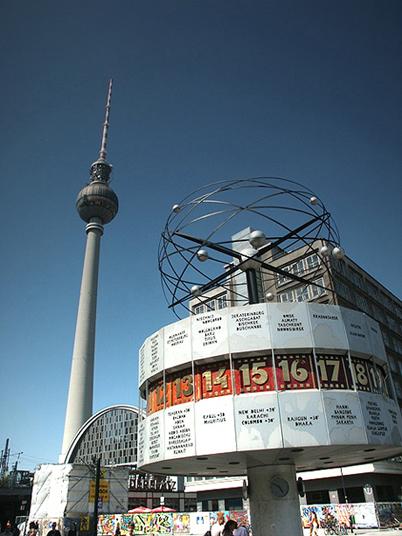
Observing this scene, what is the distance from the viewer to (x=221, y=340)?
1642 cm

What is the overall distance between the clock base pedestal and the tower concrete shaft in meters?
72.3

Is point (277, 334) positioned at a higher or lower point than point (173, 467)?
higher

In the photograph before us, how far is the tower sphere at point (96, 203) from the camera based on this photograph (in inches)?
4358

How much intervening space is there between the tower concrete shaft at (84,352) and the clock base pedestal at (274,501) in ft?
237

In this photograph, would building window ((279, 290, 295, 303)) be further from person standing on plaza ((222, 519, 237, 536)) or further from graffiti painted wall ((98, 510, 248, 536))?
person standing on plaza ((222, 519, 237, 536))

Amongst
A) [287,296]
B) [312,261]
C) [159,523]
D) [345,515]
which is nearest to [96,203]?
[287,296]

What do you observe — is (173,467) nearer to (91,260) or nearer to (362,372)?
(362,372)

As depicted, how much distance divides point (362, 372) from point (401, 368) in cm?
5724

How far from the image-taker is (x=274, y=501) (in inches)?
645

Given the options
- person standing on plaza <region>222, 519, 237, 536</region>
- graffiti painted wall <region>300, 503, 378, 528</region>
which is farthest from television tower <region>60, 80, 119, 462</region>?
person standing on plaza <region>222, 519, 237, 536</region>

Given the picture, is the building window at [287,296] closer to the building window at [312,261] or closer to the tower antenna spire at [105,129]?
the building window at [312,261]

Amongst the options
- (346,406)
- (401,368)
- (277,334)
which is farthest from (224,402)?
(401,368)

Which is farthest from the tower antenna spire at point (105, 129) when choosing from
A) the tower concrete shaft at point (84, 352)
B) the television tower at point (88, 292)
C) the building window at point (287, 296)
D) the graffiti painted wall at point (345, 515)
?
the graffiti painted wall at point (345, 515)

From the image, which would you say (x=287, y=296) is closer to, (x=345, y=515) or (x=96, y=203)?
(x=345, y=515)
